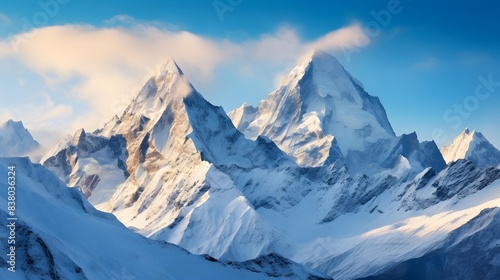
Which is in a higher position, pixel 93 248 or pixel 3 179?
pixel 3 179

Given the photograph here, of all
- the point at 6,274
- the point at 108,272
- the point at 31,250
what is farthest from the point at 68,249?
the point at 6,274

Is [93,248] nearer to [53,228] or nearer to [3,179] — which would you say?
[53,228]

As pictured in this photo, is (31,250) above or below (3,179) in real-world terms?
below

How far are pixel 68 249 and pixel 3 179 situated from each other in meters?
27.5

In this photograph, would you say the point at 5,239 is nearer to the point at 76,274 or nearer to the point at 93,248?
the point at 76,274

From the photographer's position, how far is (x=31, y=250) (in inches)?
6093

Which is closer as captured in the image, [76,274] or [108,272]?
[76,274]

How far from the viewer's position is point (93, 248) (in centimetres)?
19850

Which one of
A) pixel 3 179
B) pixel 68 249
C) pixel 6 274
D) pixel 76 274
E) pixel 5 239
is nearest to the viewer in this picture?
pixel 6 274

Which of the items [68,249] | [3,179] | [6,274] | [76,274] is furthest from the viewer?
[3,179]

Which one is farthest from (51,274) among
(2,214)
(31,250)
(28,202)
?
(28,202)

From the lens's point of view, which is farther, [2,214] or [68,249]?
[68,249]

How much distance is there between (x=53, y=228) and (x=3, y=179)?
15769 mm

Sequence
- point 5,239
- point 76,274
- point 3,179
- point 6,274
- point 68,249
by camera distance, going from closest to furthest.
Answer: point 6,274 < point 5,239 < point 76,274 < point 68,249 < point 3,179
